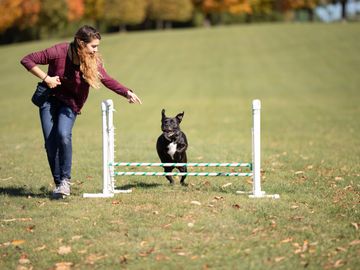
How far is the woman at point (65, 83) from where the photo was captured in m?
7.56

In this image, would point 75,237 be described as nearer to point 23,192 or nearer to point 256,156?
point 23,192

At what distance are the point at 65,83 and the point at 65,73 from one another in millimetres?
137

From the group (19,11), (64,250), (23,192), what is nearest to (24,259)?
(64,250)

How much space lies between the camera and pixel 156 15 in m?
83.8

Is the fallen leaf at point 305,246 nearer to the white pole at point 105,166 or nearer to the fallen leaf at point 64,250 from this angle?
the fallen leaf at point 64,250

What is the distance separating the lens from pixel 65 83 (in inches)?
306

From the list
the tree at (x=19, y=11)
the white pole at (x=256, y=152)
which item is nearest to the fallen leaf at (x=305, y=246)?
the white pole at (x=256, y=152)

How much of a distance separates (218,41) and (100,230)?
57881 millimetres

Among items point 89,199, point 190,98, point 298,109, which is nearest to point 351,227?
point 89,199

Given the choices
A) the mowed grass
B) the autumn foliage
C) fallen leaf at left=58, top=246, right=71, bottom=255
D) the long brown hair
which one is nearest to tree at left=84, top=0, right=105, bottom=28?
the autumn foliage

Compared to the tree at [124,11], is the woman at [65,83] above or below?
below

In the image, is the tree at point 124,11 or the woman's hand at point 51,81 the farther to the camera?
the tree at point 124,11

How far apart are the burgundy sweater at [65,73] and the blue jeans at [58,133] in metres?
0.13

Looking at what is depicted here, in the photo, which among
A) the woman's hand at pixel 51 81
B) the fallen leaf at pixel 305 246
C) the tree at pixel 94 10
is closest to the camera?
the fallen leaf at pixel 305 246
